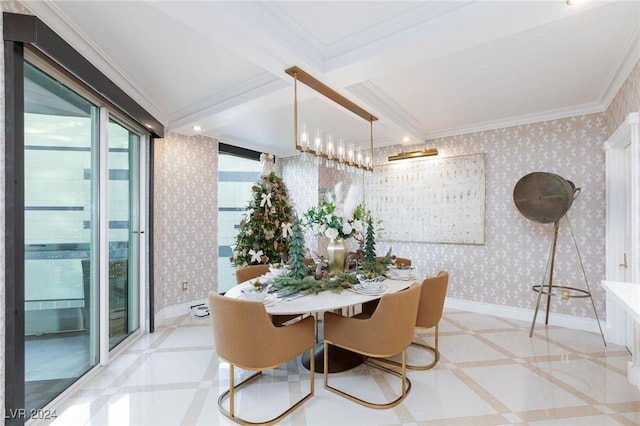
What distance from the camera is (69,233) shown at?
87.9 inches

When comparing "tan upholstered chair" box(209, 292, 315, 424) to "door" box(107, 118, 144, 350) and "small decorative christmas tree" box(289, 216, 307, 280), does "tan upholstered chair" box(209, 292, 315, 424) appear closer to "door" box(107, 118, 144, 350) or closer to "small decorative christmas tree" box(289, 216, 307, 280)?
"small decorative christmas tree" box(289, 216, 307, 280)

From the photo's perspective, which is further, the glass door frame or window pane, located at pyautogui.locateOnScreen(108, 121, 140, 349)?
window pane, located at pyautogui.locateOnScreen(108, 121, 140, 349)

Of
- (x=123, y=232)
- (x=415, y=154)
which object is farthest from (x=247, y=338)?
(x=415, y=154)

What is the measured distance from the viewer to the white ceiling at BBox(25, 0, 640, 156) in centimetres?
179

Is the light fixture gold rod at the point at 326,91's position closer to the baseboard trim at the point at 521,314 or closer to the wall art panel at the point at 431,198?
the wall art panel at the point at 431,198

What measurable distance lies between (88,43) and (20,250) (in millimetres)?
1500

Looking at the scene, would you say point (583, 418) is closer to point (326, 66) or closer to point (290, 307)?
point (290, 307)

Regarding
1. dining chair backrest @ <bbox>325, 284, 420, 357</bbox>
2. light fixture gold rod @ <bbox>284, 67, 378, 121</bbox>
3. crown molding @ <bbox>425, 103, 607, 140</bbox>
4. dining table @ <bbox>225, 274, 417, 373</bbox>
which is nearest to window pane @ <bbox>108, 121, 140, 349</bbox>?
dining table @ <bbox>225, 274, 417, 373</bbox>

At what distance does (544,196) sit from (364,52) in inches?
99.8

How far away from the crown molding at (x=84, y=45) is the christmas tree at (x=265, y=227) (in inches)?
65.5

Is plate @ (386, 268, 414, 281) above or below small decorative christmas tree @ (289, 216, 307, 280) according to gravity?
below

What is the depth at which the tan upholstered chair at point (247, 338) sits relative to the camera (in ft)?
6.06

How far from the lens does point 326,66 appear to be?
2334 mm

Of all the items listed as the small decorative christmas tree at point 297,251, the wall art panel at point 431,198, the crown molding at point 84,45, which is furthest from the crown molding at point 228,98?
the wall art panel at point 431,198
